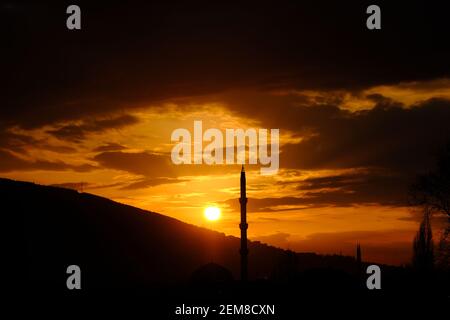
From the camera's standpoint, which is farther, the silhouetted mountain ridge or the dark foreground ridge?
the silhouetted mountain ridge

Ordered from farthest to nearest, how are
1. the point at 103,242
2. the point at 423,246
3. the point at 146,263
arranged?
the point at 146,263 < the point at 103,242 < the point at 423,246

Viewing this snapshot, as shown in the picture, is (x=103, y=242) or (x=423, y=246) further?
(x=103, y=242)

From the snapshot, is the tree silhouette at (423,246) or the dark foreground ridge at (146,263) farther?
the tree silhouette at (423,246)

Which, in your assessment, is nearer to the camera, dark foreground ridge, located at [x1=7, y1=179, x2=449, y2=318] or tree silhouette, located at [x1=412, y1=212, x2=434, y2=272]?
dark foreground ridge, located at [x1=7, y1=179, x2=449, y2=318]

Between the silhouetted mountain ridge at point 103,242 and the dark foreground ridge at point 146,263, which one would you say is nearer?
the dark foreground ridge at point 146,263

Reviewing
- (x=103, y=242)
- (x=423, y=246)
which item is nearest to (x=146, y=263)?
(x=103, y=242)

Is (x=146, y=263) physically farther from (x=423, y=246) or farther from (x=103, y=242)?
(x=423, y=246)
